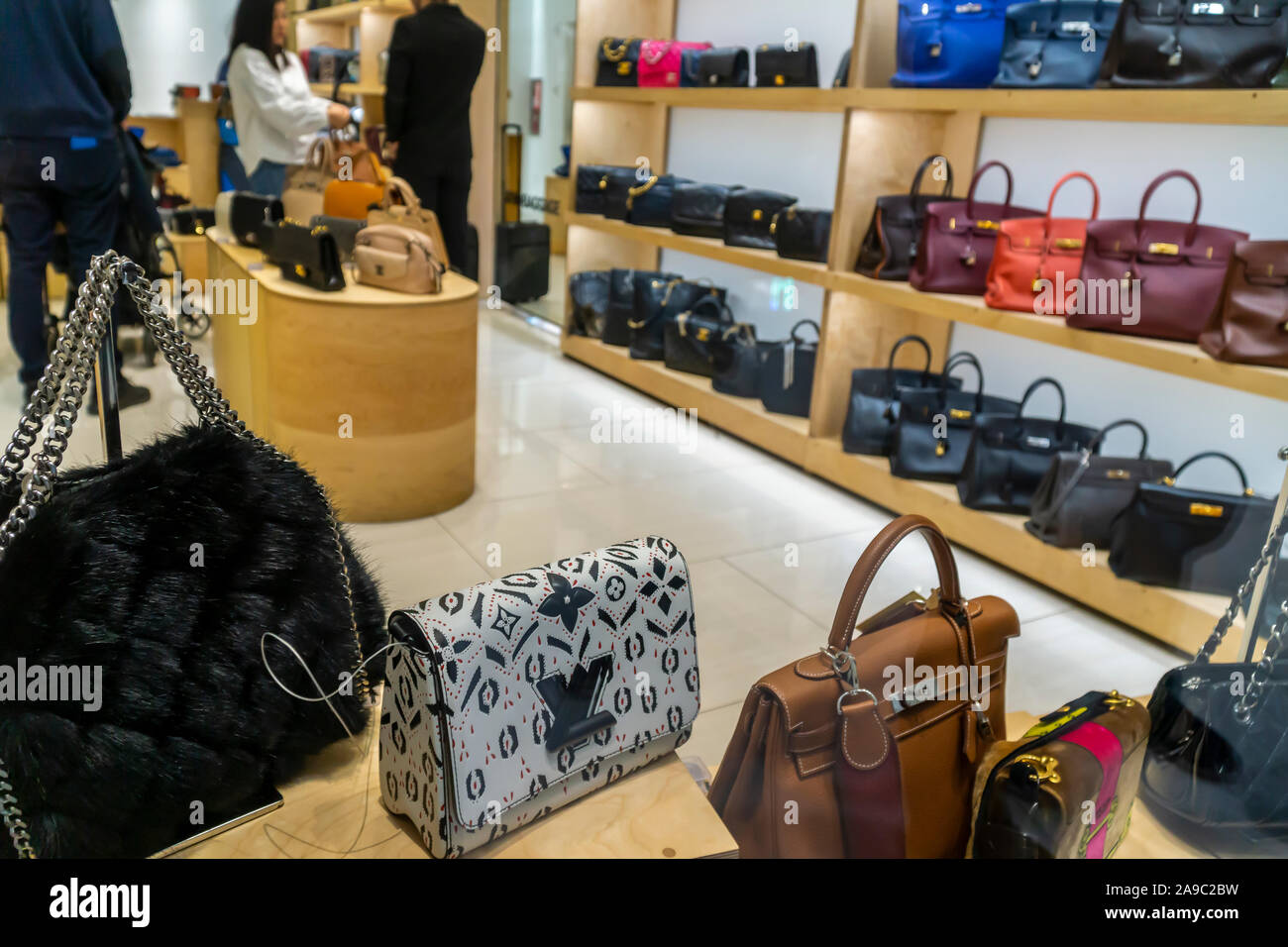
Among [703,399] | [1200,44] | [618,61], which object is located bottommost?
[703,399]

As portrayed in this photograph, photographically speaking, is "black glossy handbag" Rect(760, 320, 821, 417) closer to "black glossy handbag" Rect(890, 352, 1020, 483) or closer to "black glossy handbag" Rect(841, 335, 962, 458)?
"black glossy handbag" Rect(841, 335, 962, 458)

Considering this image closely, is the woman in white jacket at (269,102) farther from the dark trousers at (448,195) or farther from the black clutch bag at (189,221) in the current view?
the black clutch bag at (189,221)

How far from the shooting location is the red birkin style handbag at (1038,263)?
9.51ft

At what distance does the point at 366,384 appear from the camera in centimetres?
282

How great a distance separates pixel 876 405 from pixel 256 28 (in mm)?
2945

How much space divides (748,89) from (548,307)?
2750mm

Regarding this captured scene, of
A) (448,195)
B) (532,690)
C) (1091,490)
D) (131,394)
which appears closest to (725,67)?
(448,195)

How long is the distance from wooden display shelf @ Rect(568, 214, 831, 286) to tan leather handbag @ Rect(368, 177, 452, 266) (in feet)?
4.21

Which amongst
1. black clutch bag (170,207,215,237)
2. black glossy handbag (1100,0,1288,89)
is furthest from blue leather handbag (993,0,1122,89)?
black clutch bag (170,207,215,237)

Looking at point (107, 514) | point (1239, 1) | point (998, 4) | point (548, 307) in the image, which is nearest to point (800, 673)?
point (107, 514)

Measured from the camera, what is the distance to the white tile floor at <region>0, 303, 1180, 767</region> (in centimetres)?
239

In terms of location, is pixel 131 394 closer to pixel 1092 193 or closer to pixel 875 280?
pixel 875 280

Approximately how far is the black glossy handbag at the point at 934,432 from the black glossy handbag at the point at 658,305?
153cm
